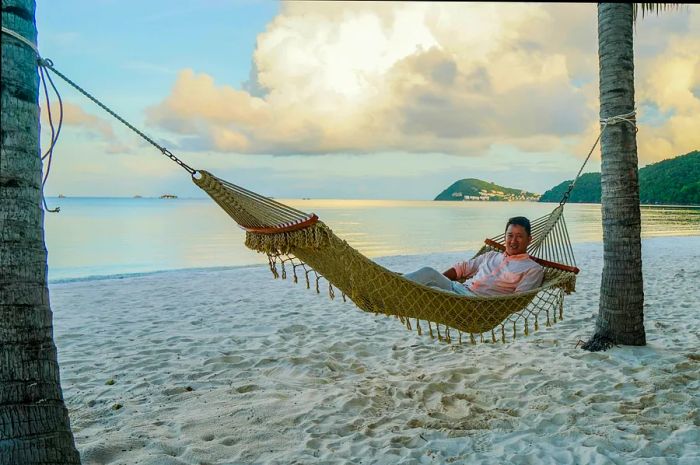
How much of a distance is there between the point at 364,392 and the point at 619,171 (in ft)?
6.23

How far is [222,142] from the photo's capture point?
1360 centimetres

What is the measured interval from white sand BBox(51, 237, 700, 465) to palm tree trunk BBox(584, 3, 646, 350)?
386 millimetres

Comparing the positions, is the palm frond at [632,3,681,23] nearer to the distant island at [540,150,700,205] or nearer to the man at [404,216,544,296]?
the man at [404,216,544,296]

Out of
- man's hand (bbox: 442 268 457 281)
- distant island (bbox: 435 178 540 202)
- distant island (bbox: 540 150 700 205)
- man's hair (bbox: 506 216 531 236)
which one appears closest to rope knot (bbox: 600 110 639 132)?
man's hair (bbox: 506 216 531 236)

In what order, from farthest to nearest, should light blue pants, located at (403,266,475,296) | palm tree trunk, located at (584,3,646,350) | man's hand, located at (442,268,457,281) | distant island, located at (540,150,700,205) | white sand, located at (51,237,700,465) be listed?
distant island, located at (540,150,700,205) → man's hand, located at (442,268,457,281) → palm tree trunk, located at (584,3,646,350) → light blue pants, located at (403,266,475,296) → white sand, located at (51,237,700,465)

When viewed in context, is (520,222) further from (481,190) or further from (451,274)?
(481,190)

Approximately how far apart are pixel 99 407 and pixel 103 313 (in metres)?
2.57

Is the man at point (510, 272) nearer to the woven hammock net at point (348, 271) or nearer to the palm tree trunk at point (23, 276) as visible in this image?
the woven hammock net at point (348, 271)

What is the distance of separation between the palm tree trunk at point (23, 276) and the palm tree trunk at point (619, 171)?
2850mm

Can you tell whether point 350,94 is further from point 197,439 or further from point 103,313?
point 103,313

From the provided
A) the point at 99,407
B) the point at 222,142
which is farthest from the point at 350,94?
the point at 222,142

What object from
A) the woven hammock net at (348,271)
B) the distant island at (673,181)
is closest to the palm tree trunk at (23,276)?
the woven hammock net at (348,271)

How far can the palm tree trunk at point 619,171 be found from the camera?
9.77 feet

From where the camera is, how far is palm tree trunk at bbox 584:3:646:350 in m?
2.98
